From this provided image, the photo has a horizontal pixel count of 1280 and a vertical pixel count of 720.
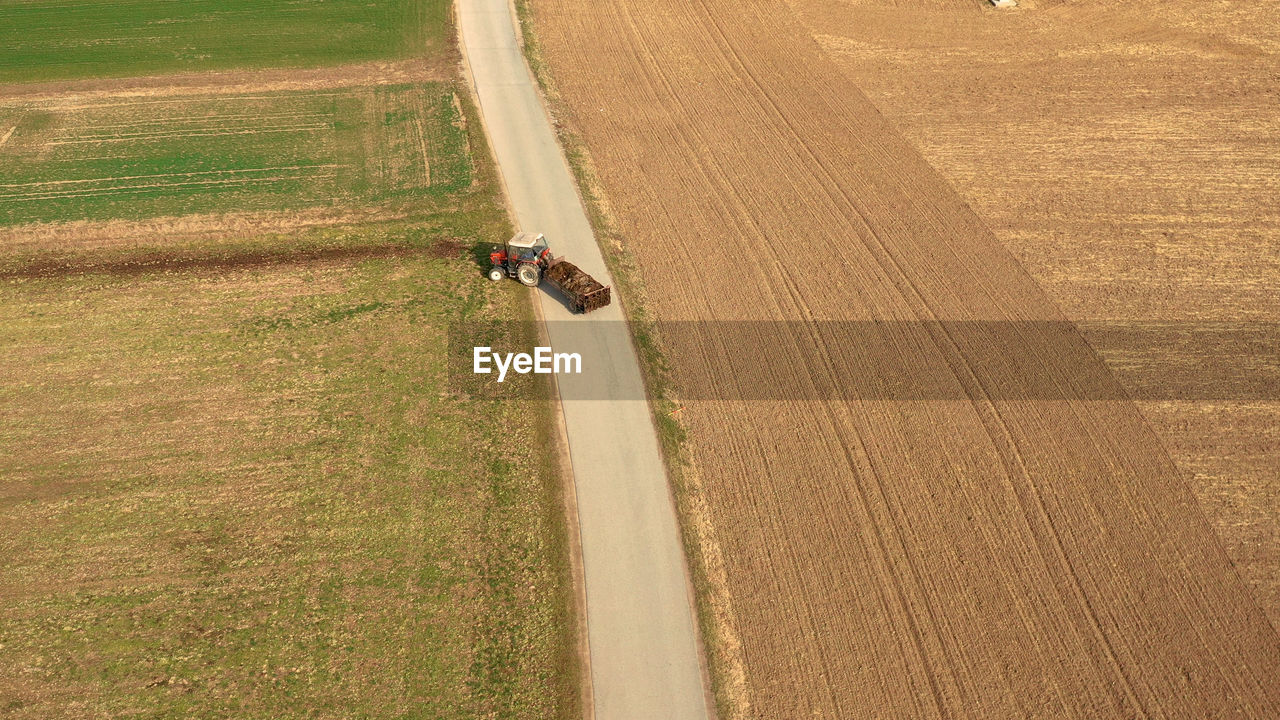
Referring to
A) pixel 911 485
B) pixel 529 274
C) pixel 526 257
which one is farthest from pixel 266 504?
pixel 911 485

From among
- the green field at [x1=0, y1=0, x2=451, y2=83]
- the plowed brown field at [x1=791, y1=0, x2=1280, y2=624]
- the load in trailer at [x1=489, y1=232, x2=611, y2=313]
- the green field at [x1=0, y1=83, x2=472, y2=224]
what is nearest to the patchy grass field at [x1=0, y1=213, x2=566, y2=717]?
the load in trailer at [x1=489, y1=232, x2=611, y2=313]

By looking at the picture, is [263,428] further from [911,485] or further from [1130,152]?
[1130,152]

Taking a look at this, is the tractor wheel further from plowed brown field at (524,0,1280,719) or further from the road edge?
plowed brown field at (524,0,1280,719)

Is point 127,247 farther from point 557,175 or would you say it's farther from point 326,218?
point 557,175

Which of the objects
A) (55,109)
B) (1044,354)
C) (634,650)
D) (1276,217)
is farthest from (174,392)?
(1276,217)

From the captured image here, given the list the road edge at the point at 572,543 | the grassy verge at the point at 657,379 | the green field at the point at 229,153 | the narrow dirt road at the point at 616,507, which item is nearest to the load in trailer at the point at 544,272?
the narrow dirt road at the point at 616,507
